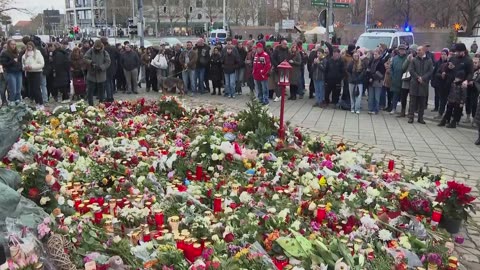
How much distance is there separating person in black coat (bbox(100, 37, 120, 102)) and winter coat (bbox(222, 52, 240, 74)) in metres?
3.43

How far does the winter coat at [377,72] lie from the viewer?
12.2 metres

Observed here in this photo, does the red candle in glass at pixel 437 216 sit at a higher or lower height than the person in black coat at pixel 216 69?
lower

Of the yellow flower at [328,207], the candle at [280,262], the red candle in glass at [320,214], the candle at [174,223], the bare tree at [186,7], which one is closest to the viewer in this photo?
the candle at [280,262]

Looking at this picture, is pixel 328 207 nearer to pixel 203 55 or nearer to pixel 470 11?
pixel 203 55

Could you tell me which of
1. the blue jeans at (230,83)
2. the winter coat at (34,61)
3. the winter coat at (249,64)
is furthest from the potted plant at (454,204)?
the winter coat at (34,61)

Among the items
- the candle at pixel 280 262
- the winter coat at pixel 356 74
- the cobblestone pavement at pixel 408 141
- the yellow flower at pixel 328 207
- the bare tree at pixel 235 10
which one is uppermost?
the bare tree at pixel 235 10

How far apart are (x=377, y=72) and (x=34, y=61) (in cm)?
891

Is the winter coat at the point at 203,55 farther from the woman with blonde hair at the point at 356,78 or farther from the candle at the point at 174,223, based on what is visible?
the candle at the point at 174,223

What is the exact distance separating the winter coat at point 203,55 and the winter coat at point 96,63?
3.49 m

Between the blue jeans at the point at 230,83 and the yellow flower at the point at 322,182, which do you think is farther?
the blue jeans at the point at 230,83

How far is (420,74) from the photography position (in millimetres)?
10961

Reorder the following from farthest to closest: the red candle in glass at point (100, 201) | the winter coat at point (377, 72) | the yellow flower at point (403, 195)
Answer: the winter coat at point (377, 72), the yellow flower at point (403, 195), the red candle in glass at point (100, 201)

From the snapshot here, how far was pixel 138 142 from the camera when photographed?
24.7 ft

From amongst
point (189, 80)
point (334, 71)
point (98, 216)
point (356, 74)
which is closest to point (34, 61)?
point (189, 80)
